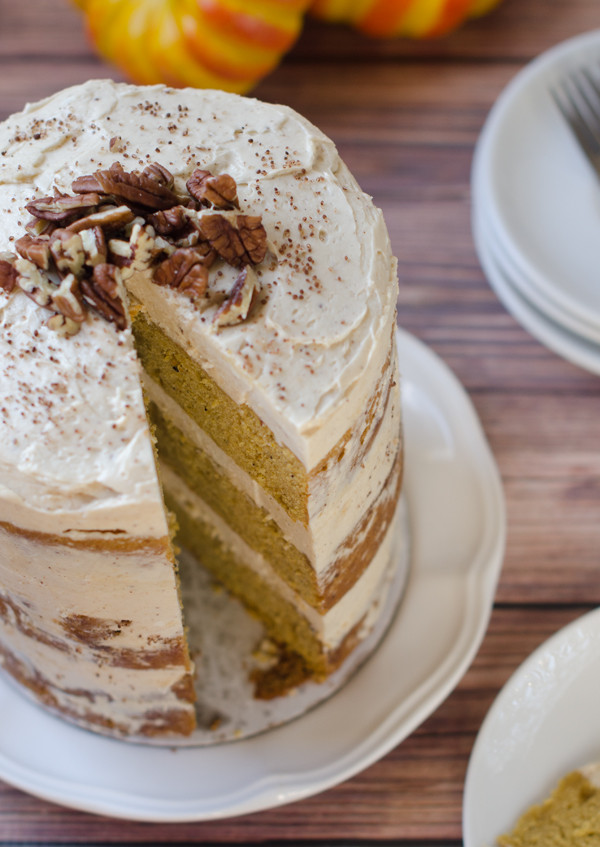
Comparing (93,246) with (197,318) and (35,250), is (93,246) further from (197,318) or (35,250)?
(197,318)

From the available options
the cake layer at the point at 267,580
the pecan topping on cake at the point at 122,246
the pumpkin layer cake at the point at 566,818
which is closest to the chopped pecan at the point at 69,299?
the pecan topping on cake at the point at 122,246

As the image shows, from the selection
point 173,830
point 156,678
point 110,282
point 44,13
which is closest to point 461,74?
point 44,13

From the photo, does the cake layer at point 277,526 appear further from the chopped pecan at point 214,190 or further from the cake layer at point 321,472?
the chopped pecan at point 214,190

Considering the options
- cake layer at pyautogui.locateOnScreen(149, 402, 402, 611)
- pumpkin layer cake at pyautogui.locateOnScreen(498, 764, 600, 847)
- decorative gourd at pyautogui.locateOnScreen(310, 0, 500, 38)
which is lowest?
pumpkin layer cake at pyautogui.locateOnScreen(498, 764, 600, 847)

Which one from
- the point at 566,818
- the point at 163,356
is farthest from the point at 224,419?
the point at 566,818

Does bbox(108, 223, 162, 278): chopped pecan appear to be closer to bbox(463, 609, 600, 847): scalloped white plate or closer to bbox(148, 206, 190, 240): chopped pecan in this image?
bbox(148, 206, 190, 240): chopped pecan

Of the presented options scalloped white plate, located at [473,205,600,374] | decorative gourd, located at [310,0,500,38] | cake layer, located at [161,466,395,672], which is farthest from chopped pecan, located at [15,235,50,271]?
decorative gourd, located at [310,0,500,38]
